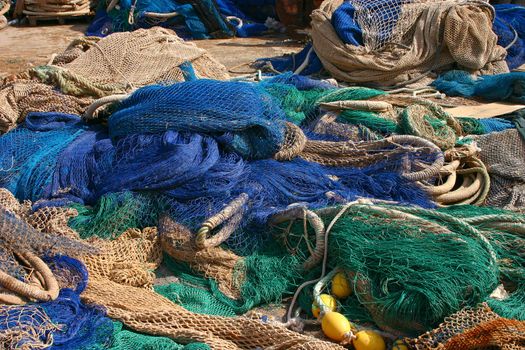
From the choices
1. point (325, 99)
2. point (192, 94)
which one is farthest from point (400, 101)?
point (192, 94)

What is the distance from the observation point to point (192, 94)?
4.27 meters

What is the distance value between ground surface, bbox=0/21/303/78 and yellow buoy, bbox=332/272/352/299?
15.7 feet

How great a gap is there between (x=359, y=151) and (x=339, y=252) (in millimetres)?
1114

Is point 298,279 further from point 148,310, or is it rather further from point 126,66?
point 126,66

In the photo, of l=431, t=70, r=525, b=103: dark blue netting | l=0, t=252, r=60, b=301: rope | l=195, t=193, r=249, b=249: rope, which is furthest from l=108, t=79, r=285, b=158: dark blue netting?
l=431, t=70, r=525, b=103: dark blue netting

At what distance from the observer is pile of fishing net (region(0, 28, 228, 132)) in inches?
195

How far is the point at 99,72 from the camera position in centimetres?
551

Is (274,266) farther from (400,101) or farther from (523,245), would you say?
(400,101)

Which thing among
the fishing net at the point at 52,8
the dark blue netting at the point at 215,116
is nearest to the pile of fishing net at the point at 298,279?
the dark blue netting at the point at 215,116

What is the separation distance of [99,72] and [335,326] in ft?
11.1

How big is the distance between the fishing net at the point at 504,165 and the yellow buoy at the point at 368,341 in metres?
1.67

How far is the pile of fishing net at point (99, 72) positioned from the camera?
4.96 meters

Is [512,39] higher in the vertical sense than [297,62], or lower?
higher

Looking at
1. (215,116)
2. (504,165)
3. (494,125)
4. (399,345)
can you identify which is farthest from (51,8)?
(399,345)
